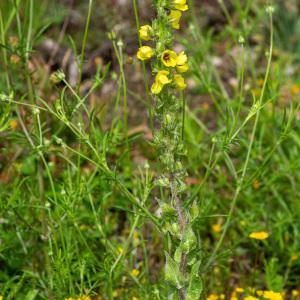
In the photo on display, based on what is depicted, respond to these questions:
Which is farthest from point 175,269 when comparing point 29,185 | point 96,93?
point 96,93

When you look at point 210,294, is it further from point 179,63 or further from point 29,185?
point 179,63

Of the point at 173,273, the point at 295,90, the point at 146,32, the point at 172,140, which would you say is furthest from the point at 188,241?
the point at 295,90

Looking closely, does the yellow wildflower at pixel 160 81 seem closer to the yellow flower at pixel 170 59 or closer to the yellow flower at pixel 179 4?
the yellow flower at pixel 170 59

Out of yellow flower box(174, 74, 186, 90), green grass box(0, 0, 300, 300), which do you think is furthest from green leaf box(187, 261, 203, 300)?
yellow flower box(174, 74, 186, 90)

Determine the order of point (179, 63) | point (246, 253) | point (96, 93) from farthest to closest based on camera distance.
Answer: point (96, 93)
point (246, 253)
point (179, 63)

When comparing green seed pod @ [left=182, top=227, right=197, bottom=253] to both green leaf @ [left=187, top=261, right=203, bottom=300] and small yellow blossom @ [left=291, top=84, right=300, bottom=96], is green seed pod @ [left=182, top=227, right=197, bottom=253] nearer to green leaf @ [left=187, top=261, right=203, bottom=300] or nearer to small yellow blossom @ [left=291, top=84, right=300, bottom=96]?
green leaf @ [left=187, top=261, right=203, bottom=300]

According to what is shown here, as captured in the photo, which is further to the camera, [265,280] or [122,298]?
[265,280]

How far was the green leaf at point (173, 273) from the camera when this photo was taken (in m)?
2.03

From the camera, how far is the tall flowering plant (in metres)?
1.93

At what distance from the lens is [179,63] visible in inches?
75.8

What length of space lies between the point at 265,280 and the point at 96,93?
5.96 feet

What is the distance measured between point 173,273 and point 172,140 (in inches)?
15.9

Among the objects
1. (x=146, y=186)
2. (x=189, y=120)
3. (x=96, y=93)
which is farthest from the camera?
(x=96, y=93)

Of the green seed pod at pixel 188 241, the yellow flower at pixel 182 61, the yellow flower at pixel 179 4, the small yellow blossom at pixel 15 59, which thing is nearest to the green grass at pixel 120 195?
the small yellow blossom at pixel 15 59
